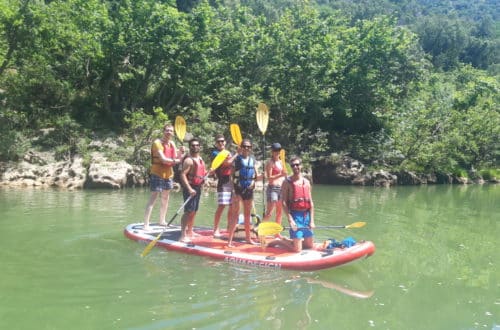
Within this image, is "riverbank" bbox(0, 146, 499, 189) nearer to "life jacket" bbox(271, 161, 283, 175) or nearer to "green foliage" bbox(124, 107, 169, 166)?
"green foliage" bbox(124, 107, 169, 166)

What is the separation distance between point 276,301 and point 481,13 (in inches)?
5515

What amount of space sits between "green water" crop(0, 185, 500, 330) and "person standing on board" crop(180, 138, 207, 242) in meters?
0.64

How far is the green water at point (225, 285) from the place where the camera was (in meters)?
4.53

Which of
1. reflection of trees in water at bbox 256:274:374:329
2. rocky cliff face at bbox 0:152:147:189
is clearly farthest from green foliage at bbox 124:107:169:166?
reflection of trees in water at bbox 256:274:374:329

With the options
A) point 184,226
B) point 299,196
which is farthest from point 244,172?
point 184,226

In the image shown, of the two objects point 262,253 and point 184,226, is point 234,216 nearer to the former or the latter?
point 262,253

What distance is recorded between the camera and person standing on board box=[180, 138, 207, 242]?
6883 millimetres

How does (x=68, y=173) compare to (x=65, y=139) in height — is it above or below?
below

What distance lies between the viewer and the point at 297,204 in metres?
6.38

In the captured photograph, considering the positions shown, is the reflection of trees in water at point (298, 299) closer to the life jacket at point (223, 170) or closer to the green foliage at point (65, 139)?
the life jacket at point (223, 170)

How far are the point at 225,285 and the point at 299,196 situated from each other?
1642 mm

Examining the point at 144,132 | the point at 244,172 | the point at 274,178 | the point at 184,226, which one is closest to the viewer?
the point at 244,172

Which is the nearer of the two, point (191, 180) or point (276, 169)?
point (191, 180)

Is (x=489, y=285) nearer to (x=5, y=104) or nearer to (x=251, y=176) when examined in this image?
(x=251, y=176)
